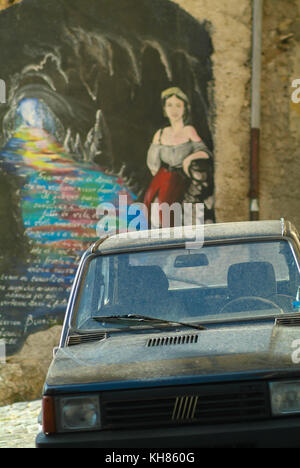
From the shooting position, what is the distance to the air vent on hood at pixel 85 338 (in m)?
4.10

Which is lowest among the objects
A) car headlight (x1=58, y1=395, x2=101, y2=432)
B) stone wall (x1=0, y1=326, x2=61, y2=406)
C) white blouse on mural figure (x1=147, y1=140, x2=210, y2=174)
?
stone wall (x1=0, y1=326, x2=61, y2=406)

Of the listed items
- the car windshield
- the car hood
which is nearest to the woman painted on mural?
the car windshield

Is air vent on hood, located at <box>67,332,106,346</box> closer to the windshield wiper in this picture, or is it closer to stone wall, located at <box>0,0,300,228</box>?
the windshield wiper

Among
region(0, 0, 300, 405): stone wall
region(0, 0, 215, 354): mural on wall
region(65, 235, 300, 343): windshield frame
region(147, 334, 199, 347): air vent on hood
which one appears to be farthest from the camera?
region(0, 0, 300, 405): stone wall

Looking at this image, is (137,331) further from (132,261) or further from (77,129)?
(77,129)

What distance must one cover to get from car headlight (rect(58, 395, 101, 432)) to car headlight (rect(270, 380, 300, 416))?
792mm

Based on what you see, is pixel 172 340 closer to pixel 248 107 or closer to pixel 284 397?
pixel 284 397

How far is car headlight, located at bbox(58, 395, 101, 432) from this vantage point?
357 centimetres

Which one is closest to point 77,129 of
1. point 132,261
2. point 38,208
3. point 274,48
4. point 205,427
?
point 38,208

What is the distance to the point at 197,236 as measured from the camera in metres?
4.68

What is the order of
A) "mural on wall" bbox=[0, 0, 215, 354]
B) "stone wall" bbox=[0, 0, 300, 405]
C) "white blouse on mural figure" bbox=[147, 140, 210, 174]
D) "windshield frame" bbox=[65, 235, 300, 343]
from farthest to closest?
"stone wall" bbox=[0, 0, 300, 405] < "white blouse on mural figure" bbox=[147, 140, 210, 174] < "mural on wall" bbox=[0, 0, 215, 354] < "windshield frame" bbox=[65, 235, 300, 343]

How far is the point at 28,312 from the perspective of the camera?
973cm

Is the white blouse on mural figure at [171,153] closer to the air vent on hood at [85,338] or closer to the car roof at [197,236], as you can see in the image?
the car roof at [197,236]

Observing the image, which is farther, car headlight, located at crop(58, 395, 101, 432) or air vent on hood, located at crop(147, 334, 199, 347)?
air vent on hood, located at crop(147, 334, 199, 347)
